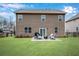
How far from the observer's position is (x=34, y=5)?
15375mm

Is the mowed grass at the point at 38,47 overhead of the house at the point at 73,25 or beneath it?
beneath

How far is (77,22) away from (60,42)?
0.50 meters

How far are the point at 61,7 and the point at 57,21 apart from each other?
0.94 ft

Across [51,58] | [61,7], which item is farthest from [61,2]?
[51,58]

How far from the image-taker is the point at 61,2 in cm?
1534

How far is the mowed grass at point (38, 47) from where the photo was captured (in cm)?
1534

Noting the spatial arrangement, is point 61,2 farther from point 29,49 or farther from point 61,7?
point 29,49

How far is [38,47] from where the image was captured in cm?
1538

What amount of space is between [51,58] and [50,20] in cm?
73

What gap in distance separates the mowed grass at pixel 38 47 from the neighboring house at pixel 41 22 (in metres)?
0.16

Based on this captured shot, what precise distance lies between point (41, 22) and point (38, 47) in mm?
479

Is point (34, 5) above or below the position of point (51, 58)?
above

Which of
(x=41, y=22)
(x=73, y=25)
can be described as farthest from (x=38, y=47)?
(x=73, y=25)

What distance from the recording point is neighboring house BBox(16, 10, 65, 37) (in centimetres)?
1543
